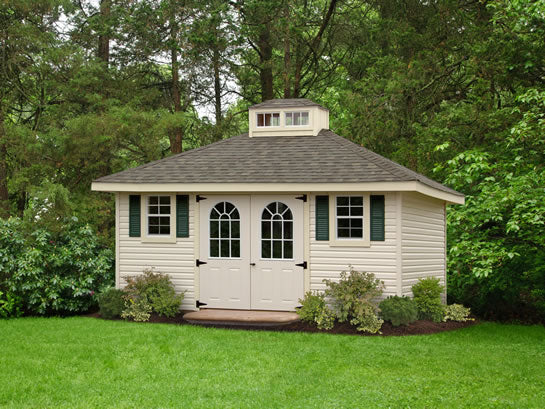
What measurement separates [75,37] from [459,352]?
53.1 ft

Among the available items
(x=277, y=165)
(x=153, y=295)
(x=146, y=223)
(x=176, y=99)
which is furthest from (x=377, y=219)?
(x=176, y=99)

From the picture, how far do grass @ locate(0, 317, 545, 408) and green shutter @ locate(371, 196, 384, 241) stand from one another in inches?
76.9

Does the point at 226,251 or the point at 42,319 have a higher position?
the point at 226,251

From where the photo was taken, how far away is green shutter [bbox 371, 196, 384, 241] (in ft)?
37.8

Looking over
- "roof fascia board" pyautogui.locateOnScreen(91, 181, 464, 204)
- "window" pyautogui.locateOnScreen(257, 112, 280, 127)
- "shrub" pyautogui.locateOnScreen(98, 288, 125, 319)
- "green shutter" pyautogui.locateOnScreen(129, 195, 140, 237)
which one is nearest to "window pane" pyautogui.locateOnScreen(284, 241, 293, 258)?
"roof fascia board" pyautogui.locateOnScreen(91, 181, 464, 204)

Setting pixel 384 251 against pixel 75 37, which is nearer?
pixel 384 251

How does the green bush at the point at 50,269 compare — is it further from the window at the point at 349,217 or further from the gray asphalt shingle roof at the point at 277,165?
the window at the point at 349,217

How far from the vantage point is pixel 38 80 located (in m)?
18.5

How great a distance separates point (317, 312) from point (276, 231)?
69.2 inches

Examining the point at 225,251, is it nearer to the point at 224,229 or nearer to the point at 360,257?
the point at 224,229

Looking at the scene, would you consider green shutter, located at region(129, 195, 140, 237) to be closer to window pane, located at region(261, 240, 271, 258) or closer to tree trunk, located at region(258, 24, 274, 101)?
window pane, located at region(261, 240, 271, 258)

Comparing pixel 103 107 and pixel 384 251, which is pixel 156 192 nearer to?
pixel 384 251

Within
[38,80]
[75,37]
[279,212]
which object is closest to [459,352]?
[279,212]

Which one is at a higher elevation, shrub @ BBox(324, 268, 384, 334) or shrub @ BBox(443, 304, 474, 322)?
shrub @ BBox(324, 268, 384, 334)
